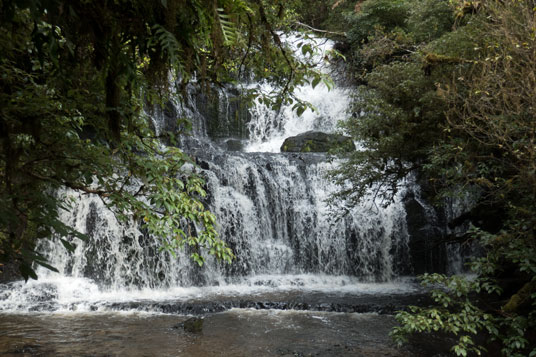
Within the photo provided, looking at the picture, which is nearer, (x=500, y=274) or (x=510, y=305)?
(x=510, y=305)

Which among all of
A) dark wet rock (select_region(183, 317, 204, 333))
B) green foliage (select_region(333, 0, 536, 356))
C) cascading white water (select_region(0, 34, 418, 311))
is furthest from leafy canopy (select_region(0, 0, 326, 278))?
cascading white water (select_region(0, 34, 418, 311))

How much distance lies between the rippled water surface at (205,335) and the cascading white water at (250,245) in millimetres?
1756

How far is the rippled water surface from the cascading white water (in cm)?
176

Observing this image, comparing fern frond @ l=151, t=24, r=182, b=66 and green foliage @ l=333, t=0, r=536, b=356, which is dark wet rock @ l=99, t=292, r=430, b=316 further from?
fern frond @ l=151, t=24, r=182, b=66

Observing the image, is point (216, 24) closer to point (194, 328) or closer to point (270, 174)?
point (194, 328)

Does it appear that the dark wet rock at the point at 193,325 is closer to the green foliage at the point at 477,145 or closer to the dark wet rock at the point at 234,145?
the green foliage at the point at 477,145

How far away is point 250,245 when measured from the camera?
1256 cm

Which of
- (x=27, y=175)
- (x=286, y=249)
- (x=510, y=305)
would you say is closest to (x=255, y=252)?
(x=286, y=249)

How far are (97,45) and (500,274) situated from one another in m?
6.61

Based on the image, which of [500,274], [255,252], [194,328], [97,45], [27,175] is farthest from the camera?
[255,252]

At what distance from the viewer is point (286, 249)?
1276 centimetres

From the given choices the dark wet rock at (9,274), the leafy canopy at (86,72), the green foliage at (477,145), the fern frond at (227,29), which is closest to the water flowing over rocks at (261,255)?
the dark wet rock at (9,274)

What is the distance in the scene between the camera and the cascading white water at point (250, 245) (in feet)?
35.2

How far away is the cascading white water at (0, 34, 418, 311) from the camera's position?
35.2ft
